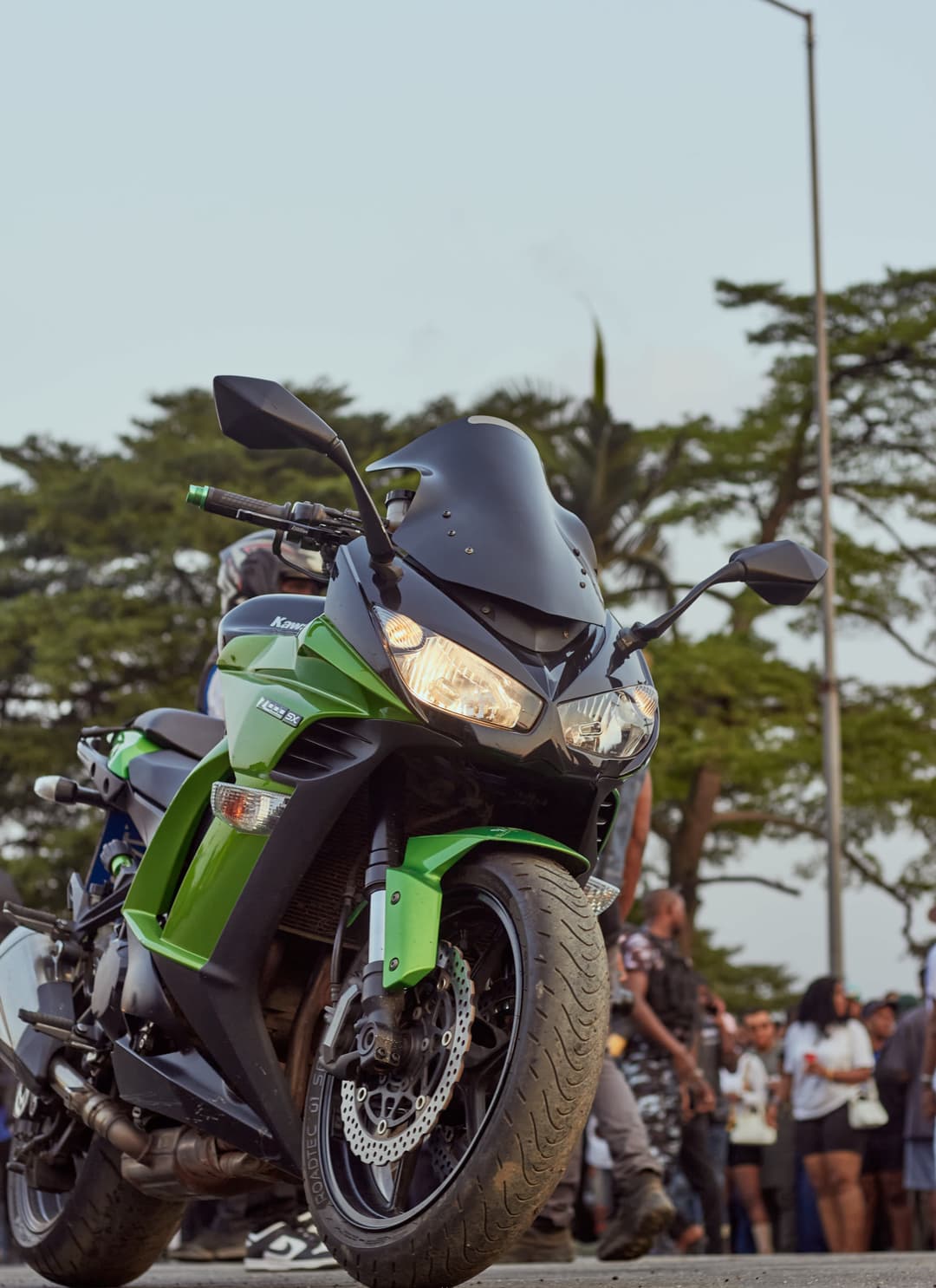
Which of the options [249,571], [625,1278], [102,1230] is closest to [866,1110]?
[249,571]

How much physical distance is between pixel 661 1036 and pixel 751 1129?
12.6ft

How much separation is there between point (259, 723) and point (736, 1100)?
947 cm

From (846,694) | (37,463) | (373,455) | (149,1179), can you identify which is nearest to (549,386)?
(373,455)

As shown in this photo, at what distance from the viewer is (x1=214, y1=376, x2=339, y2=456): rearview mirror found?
3.73 m

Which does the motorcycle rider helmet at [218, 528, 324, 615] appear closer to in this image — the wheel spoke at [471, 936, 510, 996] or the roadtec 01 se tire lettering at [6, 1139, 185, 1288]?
the roadtec 01 se tire lettering at [6, 1139, 185, 1288]

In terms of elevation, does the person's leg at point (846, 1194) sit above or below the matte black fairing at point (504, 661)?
A: below

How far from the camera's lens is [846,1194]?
11.3 m

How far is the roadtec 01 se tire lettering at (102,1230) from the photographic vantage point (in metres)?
5.02

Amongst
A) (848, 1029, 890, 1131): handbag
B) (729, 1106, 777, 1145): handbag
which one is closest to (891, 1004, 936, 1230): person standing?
(848, 1029, 890, 1131): handbag

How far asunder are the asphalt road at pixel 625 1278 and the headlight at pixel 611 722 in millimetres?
1094

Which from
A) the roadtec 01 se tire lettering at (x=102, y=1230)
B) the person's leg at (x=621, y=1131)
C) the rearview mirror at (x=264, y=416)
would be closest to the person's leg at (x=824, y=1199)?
the person's leg at (x=621, y=1131)

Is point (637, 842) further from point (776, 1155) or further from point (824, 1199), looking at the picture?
point (776, 1155)

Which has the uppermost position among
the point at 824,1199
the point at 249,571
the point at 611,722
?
the point at 249,571

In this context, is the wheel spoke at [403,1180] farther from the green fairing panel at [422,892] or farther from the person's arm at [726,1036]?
the person's arm at [726,1036]
